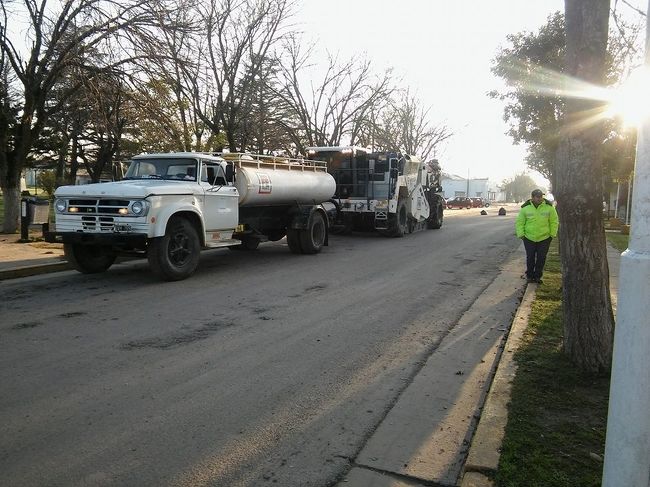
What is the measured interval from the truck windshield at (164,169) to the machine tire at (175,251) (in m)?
1.08

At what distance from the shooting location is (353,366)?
5219 mm

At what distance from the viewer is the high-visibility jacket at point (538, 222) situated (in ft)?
31.4

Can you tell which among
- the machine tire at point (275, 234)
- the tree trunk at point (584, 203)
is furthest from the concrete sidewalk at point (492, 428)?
the machine tire at point (275, 234)

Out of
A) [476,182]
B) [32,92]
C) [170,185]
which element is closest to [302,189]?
[170,185]

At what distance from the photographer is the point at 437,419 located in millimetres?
4070

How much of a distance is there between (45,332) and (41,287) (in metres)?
3.18

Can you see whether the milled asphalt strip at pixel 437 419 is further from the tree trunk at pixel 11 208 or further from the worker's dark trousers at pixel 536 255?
the tree trunk at pixel 11 208

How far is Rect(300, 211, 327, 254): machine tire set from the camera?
13.4m

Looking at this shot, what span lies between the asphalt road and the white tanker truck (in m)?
0.55

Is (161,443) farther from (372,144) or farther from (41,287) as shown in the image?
(372,144)

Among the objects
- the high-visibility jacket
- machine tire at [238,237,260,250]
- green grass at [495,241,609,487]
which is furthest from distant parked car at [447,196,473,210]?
green grass at [495,241,609,487]

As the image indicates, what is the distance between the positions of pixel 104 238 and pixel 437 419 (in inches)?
267

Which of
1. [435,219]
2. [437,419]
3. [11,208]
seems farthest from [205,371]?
[435,219]

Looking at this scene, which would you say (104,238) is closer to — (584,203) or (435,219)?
(584,203)
